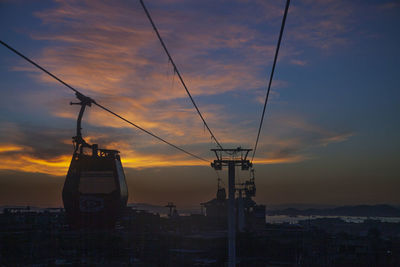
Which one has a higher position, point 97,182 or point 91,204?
point 97,182

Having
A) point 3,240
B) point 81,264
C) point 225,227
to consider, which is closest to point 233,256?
point 81,264

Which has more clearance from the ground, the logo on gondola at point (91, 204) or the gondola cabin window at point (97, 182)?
the gondola cabin window at point (97, 182)

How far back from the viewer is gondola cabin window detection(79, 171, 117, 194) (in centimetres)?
1166

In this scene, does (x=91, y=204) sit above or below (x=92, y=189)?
below

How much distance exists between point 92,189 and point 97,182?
24 centimetres

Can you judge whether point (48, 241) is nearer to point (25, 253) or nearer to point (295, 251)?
point (25, 253)

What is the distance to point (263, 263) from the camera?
3434 centimetres

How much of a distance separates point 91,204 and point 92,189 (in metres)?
0.43

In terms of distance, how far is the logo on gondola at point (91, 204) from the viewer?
11703 millimetres

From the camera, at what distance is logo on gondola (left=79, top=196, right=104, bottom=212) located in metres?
11.7

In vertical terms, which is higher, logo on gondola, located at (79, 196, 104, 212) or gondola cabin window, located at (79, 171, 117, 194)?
gondola cabin window, located at (79, 171, 117, 194)

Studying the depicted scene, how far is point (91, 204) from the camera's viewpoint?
38.8 feet

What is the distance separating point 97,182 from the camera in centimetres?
1186

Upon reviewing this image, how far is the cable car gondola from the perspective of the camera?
11.6 metres
